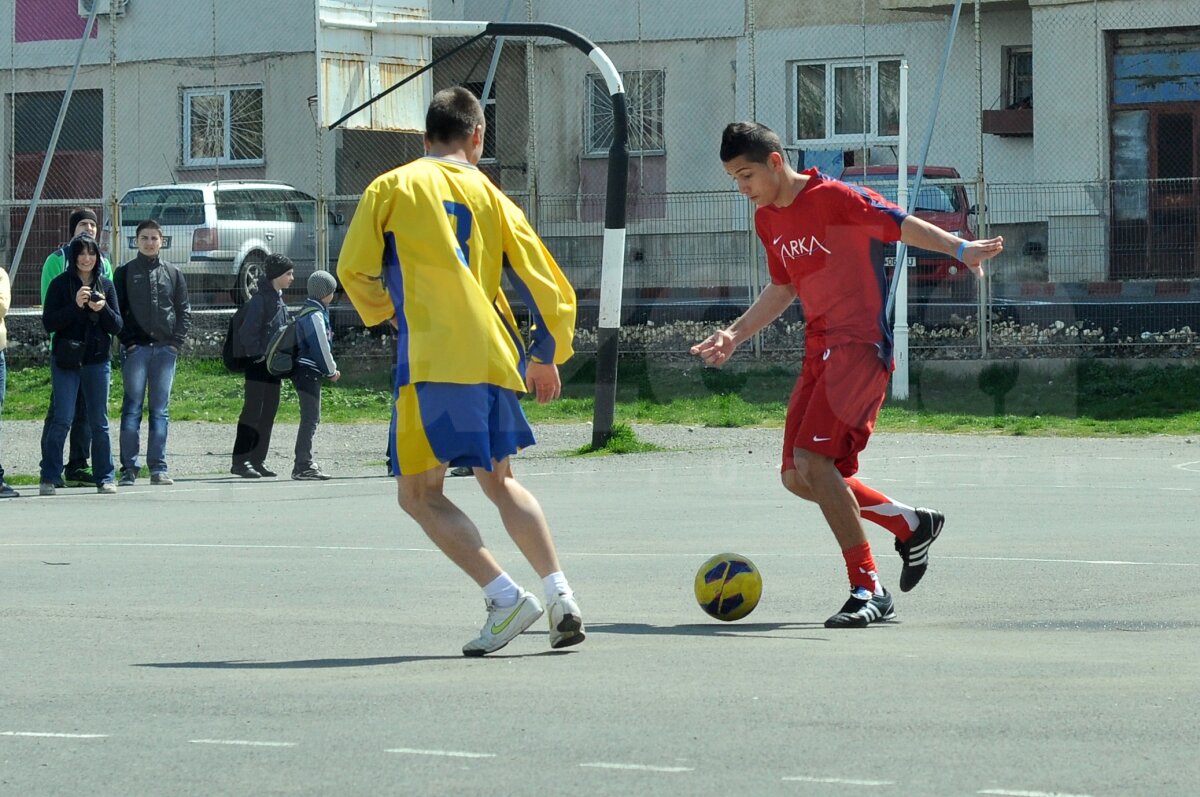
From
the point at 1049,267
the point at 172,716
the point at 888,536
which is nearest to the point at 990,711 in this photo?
the point at 172,716

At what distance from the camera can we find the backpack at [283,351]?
52.7ft

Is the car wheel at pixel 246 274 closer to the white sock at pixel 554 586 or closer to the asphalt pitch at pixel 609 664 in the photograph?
the asphalt pitch at pixel 609 664

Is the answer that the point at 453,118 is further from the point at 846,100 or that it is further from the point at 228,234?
the point at 846,100

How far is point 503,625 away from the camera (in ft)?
21.9

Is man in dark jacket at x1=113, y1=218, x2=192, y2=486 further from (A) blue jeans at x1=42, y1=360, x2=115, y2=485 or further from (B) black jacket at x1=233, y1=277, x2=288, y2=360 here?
(B) black jacket at x1=233, y1=277, x2=288, y2=360

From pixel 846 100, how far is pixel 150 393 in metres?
18.6

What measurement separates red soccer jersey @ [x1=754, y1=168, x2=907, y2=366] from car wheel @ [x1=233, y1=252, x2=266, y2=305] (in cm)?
1935

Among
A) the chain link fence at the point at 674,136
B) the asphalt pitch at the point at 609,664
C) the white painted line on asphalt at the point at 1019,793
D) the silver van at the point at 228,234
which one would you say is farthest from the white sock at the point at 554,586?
the silver van at the point at 228,234

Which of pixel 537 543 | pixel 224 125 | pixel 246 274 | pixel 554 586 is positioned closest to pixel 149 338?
pixel 537 543

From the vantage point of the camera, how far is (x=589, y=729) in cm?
527

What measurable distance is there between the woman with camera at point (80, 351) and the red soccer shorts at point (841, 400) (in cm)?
809

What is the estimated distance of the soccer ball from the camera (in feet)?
25.0

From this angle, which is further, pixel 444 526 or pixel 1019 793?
pixel 444 526

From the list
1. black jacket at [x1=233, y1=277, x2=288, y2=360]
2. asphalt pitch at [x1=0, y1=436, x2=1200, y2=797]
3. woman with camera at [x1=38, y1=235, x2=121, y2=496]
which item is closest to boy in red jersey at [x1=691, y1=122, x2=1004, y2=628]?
asphalt pitch at [x1=0, y1=436, x2=1200, y2=797]
